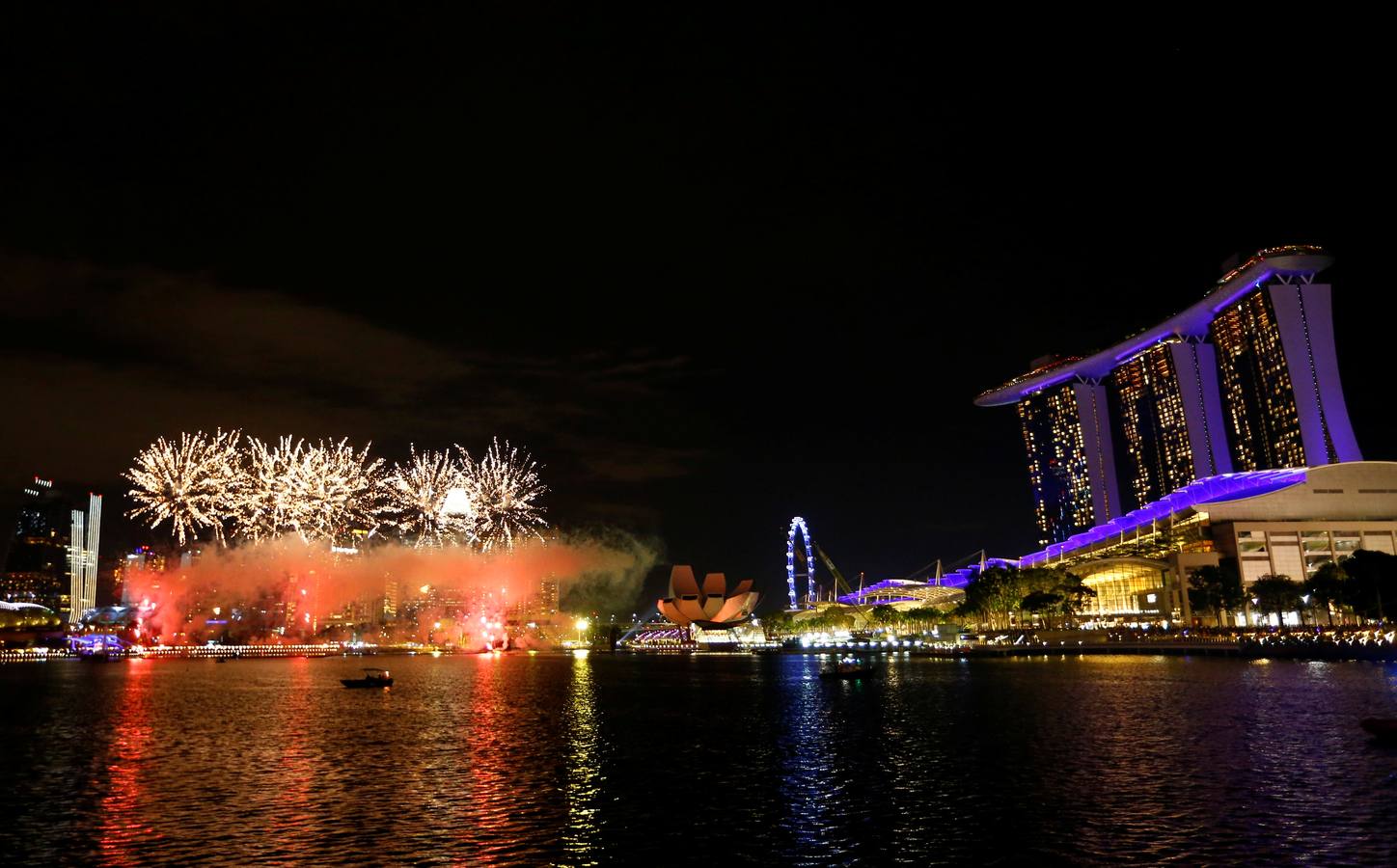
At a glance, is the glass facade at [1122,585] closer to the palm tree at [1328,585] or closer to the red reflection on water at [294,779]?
the palm tree at [1328,585]

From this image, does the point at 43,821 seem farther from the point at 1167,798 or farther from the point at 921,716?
the point at 921,716

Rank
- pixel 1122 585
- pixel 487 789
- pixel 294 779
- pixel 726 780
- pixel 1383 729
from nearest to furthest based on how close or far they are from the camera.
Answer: pixel 487 789 → pixel 726 780 → pixel 294 779 → pixel 1383 729 → pixel 1122 585

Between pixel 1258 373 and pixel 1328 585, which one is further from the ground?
pixel 1258 373

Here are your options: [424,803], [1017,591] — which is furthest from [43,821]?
[1017,591]

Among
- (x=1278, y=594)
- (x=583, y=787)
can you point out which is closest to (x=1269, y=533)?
(x=1278, y=594)

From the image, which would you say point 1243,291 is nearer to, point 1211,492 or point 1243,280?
point 1243,280

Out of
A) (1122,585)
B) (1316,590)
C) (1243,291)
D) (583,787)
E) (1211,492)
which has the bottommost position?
(583,787)
